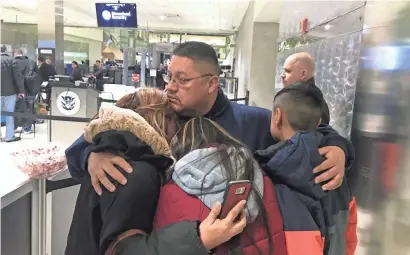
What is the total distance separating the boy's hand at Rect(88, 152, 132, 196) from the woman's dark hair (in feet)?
0.52

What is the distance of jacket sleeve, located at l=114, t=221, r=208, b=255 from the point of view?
90cm

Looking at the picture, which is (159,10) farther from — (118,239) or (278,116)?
(118,239)

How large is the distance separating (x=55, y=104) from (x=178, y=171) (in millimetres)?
5092

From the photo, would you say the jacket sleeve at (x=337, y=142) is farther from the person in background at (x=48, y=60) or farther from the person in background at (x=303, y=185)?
the person in background at (x=48, y=60)

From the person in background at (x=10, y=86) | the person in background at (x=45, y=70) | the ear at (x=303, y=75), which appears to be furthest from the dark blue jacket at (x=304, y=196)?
the person in background at (x=45, y=70)

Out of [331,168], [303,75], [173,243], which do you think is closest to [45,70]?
[303,75]

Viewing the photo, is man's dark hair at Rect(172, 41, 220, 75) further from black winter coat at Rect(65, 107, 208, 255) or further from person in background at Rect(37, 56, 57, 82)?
person in background at Rect(37, 56, 57, 82)

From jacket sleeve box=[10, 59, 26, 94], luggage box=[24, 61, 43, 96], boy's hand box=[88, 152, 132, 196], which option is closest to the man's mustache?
boy's hand box=[88, 152, 132, 196]

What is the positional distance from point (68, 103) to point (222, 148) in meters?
5.01

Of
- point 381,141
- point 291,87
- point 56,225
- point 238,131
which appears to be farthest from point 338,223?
point 56,225

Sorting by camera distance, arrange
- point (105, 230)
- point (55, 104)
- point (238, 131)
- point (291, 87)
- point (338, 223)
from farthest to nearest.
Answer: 1. point (55, 104)
2. point (238, 131)
3. point (291, 87)
4. point (338, 223)
5. point (105, 230)

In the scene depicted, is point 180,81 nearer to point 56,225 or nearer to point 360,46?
point 360,46

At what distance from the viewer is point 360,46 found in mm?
2371

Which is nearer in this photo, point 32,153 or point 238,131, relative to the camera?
point 238,131
